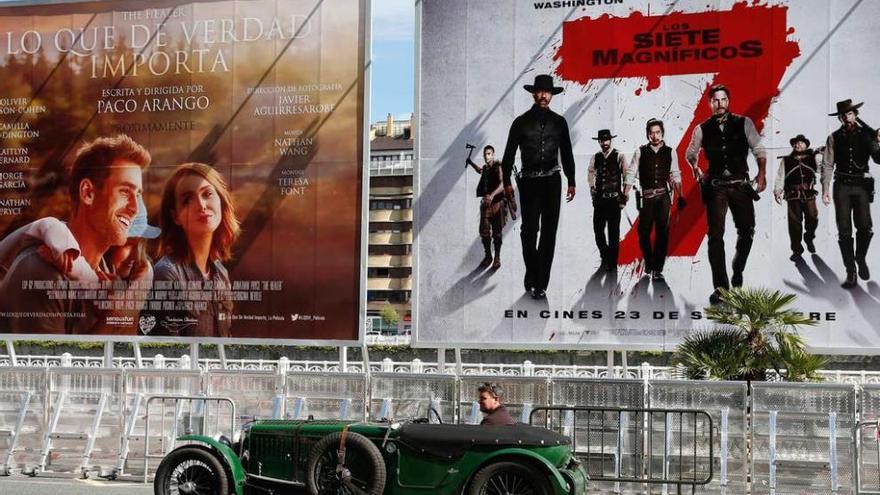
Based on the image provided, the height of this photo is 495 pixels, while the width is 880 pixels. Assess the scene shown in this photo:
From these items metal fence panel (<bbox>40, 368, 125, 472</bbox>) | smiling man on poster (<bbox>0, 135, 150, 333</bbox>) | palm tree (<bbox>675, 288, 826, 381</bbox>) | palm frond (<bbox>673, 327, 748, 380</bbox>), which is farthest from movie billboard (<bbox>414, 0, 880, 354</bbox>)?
metal fence panel (<bbox>40, 368, 125, 472</bbox>)

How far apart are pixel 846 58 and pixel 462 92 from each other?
20.8 ft

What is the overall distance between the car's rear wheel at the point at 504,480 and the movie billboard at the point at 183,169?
37.6 feet

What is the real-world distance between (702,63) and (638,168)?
2006mm

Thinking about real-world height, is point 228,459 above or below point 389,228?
below

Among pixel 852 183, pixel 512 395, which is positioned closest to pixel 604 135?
pixel 852 183

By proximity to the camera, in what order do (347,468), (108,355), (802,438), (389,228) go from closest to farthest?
(347,468), (802,438), (108,355), (389,228)

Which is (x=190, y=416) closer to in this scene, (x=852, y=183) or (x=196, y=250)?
(x=196, y=250)

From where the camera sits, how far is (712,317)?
20.2 m

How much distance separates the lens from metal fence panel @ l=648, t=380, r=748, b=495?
605 inches

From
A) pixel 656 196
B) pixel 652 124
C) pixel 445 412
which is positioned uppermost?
pixel 652 124

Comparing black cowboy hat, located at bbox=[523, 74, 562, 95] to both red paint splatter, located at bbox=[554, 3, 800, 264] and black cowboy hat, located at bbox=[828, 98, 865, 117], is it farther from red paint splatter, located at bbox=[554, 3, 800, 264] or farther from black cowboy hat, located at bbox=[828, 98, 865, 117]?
black cowboy hat, located at bbox=[828, 98, 865, 117]

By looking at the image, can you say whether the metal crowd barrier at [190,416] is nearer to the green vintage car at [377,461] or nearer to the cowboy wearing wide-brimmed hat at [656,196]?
the green vintage car at [377,461]

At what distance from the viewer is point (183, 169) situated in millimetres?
24219

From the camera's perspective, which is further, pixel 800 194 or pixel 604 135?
pixel 604 135
